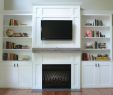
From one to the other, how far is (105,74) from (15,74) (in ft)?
9.35

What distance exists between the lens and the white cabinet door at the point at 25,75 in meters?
7.33

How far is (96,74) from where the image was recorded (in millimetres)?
7406

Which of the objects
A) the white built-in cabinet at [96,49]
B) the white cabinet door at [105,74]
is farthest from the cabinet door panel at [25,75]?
the white cabinet door at [105,74]

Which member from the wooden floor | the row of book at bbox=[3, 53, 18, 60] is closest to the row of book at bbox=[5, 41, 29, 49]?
the row of book at bbox=[3, 53, 18, 60]

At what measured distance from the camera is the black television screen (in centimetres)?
723

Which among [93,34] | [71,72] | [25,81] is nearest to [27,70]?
[25,81]

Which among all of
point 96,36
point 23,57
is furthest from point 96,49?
point 23,57

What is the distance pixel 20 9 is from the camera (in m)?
7.67

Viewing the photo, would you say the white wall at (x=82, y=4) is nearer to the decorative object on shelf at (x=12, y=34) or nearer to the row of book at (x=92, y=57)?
the decorative object on shelf at (x=12, y=34)

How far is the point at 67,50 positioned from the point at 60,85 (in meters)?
1.13

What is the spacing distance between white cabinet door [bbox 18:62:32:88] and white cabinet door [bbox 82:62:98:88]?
1.70m

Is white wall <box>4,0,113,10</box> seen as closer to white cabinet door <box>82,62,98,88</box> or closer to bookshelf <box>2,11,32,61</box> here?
bookshelf <box>2,11,32,61</box>

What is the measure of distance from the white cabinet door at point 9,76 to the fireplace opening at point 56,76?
89 cm

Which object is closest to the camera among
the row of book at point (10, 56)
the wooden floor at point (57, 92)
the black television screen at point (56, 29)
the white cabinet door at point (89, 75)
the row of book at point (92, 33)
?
the wooden floor at point (57, 92)
